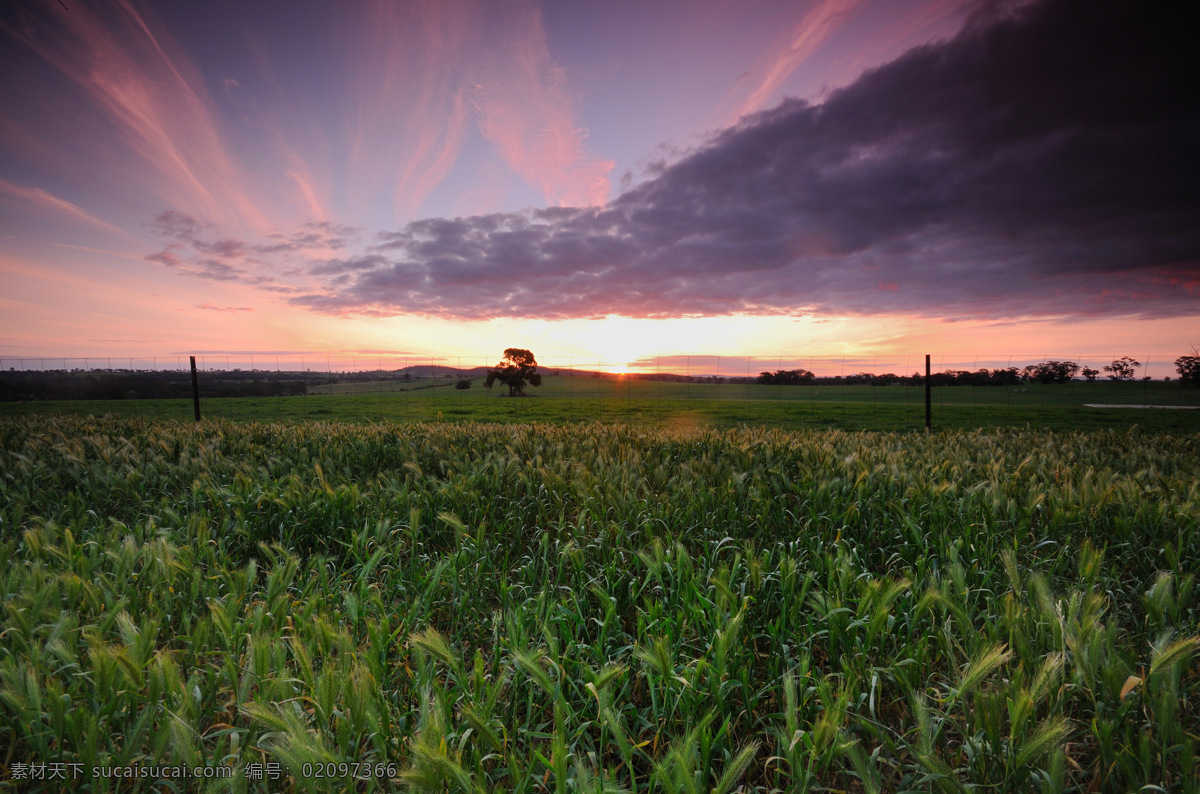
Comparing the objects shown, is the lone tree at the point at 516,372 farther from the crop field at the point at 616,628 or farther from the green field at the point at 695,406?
the crop field at the point at 616,628

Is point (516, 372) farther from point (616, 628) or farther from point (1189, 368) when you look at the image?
point (1189, 368)

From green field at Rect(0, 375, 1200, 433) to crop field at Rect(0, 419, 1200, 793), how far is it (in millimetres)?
16076

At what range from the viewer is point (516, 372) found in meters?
45.7

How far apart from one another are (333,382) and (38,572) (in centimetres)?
5462

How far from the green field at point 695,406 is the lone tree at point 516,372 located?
1.80 metres

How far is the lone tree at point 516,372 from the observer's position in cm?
4559

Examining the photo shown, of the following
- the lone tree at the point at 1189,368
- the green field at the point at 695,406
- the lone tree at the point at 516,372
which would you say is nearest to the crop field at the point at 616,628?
the green field at the point at 695,406

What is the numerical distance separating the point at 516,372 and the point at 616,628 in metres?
43.7

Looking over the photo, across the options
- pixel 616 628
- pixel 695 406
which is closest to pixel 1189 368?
pixel 695 406

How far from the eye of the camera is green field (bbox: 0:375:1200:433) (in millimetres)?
24953

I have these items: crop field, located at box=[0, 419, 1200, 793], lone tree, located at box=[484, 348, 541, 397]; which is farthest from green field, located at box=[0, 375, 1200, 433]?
crop field, located at box=[0, 419, 1200, 793]

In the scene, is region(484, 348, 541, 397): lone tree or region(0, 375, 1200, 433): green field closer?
region(0, 375, 1200, 433): green field

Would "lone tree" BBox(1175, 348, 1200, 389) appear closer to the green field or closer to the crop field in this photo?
the green field

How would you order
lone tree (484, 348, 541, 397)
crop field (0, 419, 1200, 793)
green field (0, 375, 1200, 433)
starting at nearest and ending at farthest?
crop field (0, 419, 1200, 793), green field (0, 375, 1200, 433), lone tree (484, 348, 541, 397)
